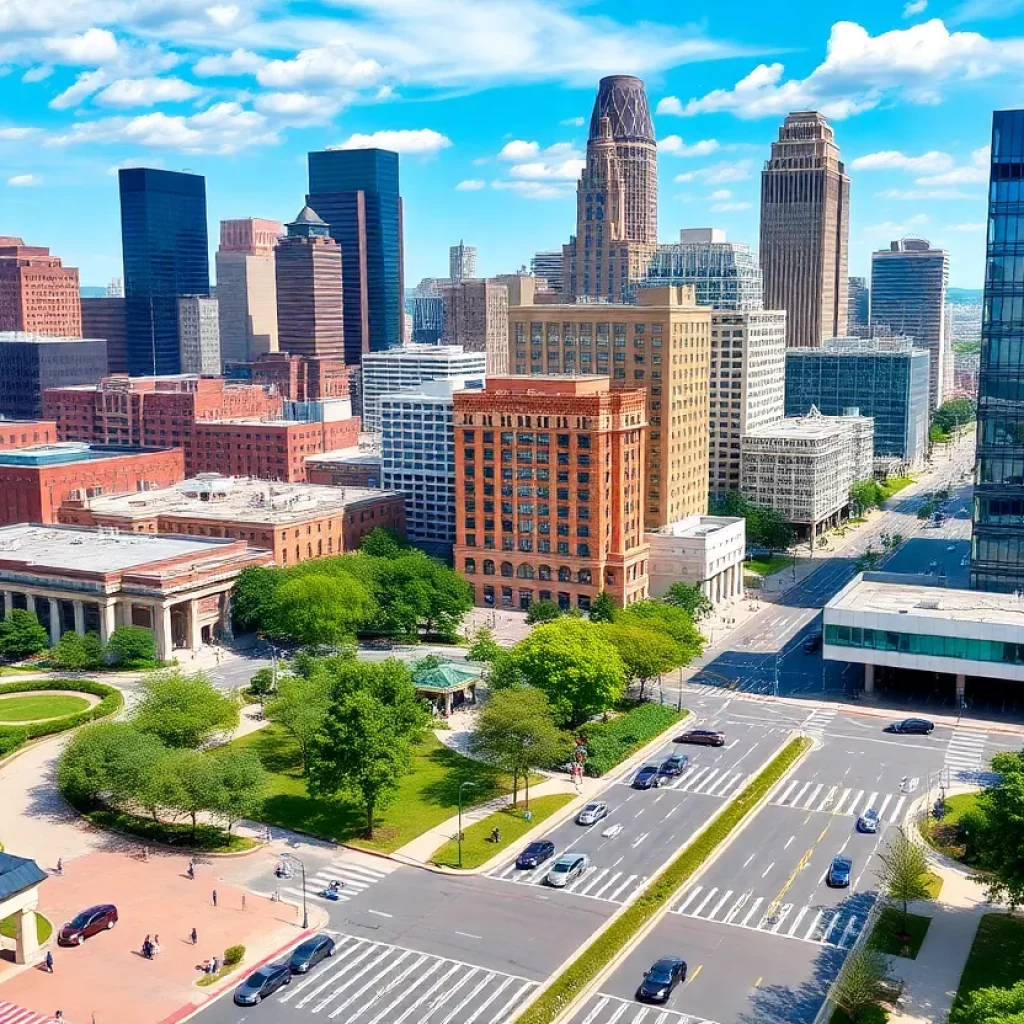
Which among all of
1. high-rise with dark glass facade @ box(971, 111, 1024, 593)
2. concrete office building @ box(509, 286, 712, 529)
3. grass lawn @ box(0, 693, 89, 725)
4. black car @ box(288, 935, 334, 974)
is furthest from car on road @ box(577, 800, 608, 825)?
concrete office building @ box(509, 286, 712, 529)

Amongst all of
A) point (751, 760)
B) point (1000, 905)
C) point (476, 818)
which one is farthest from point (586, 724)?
point (1000, 905)

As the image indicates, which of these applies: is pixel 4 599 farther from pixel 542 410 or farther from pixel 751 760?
pixel 751 760

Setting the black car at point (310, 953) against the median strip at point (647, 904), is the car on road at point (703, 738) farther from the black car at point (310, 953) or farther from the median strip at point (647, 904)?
the black car at point (310, 953)

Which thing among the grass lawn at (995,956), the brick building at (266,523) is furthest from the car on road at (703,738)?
the brick building at (266,523)

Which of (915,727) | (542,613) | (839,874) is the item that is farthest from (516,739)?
(542,613)

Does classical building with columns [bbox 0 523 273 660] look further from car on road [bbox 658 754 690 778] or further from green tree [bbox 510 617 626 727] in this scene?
car on road [bbox 658 754 690 778]

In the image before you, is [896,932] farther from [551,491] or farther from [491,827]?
[551,491]
